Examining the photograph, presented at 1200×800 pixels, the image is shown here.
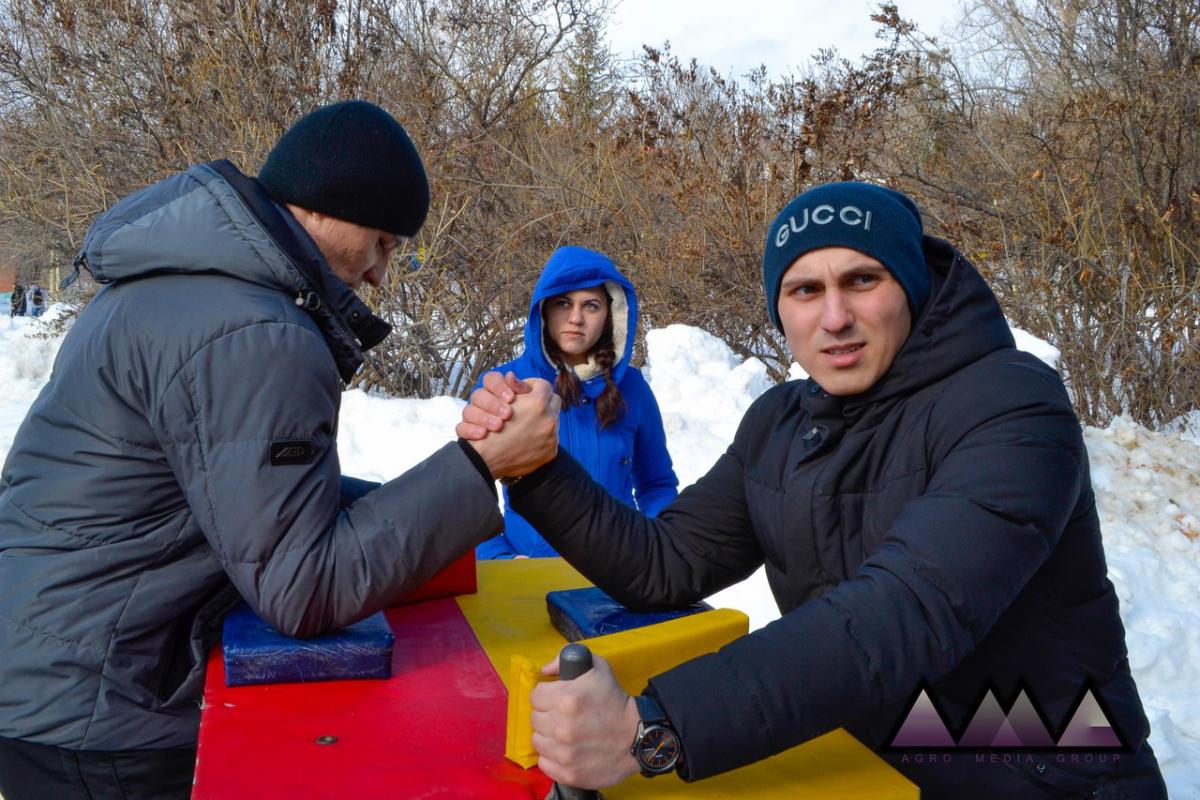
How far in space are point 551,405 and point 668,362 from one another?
655 centimetres

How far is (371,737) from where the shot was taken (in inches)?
55.2

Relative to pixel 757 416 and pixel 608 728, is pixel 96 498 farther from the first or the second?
pixel 757 416

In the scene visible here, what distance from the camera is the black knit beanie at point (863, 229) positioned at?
1747 mm

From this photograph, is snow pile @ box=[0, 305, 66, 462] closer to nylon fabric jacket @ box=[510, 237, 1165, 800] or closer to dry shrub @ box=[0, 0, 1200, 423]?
dry shrub @ box=[0, 0, 1200, 423]

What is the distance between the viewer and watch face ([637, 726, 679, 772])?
1.25 meters

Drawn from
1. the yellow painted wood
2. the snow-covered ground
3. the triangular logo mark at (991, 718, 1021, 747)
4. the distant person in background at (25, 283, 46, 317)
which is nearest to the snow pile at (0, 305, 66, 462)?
the snow-covered ground

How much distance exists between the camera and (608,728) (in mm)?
1236

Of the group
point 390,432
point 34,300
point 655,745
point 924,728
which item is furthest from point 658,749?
point 34,300

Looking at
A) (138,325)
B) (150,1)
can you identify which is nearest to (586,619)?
(138,325)

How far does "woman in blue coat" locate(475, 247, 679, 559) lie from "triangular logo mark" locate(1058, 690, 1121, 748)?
2.31 meters

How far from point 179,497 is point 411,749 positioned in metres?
0.65

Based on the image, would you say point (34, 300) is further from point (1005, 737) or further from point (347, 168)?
point (1005, 737)

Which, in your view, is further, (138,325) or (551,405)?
(551,405)

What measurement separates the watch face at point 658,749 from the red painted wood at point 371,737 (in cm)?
13
